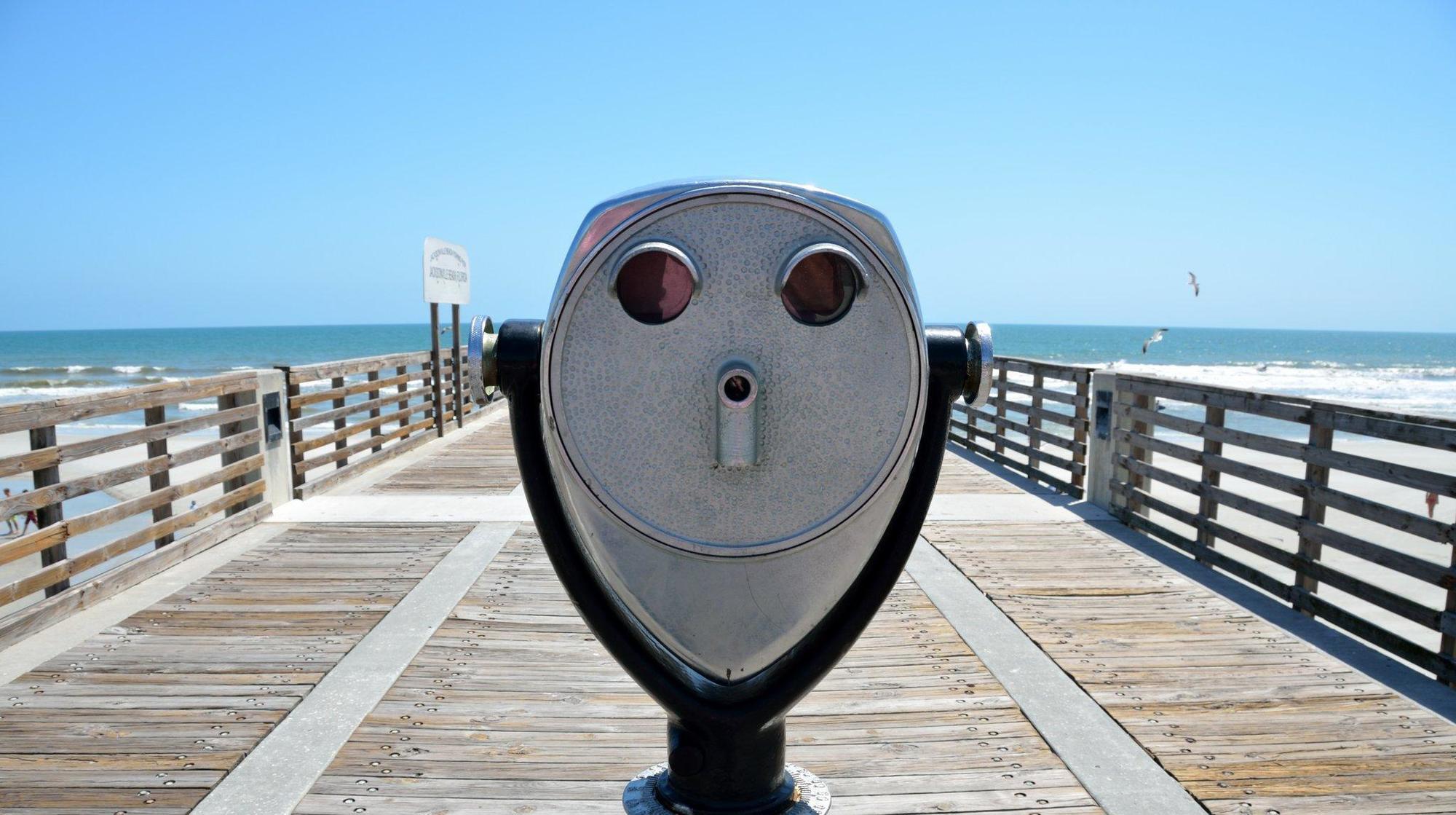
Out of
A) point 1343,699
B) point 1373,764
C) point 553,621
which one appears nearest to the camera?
point 1373,764

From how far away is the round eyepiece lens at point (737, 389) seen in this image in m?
1.31

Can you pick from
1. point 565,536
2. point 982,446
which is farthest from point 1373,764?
point 982,446

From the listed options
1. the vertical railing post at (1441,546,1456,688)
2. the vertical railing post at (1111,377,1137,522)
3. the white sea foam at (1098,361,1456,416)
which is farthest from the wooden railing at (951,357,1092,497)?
the white sea foam at (1098,361,1456,416)

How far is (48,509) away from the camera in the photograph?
3822 mm

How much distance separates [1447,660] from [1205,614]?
826 mm

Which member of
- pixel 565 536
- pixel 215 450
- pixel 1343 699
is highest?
pixel 565 536

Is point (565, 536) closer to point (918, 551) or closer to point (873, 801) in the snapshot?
point (873, 801)

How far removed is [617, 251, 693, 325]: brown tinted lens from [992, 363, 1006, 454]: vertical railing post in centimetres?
668

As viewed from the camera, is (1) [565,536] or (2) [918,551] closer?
(1) [565,536]

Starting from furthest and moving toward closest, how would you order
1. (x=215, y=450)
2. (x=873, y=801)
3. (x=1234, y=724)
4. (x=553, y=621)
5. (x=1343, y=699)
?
(x=215, y=450) → (x=553, y=621) → (x=1343, y=699) → (x=1234, y=724) → (x=873, y=801)

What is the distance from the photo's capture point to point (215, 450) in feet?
17.0

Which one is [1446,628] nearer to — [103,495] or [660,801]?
[660,801]

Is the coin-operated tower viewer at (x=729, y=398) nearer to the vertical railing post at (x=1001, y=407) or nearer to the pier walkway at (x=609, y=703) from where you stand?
the pier walkway at (x=609, y=703)

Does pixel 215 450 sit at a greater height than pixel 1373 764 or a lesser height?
greater
